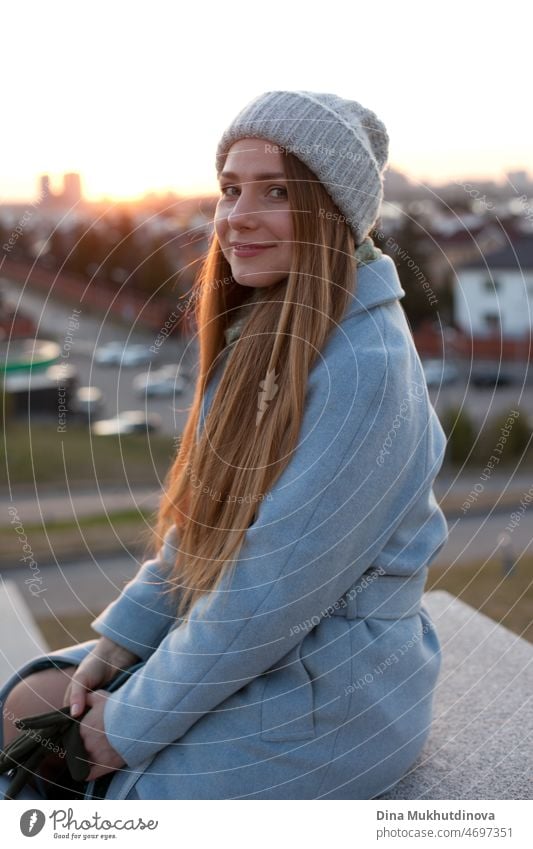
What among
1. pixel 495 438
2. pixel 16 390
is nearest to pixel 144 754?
pixel 495 438

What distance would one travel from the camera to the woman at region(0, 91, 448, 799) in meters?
1.47

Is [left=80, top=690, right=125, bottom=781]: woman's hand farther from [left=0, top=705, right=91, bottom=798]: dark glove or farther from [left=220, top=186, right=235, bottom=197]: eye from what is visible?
[left=220, top=186, right=235, bottom=197]: eye

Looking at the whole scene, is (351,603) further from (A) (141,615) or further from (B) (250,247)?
(B) (250,247)

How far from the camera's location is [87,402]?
1667 cm

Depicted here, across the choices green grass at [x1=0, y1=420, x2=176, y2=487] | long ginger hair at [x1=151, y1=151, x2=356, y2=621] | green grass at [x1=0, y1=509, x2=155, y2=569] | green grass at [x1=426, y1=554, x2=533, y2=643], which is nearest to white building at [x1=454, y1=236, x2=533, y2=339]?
green grass at [x1=0, y1=420, x2=176, y2=487]

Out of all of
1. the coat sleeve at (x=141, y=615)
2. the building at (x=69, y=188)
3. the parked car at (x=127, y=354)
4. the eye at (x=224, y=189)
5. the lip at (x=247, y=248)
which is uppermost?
the parked car at (x=127, y=354)

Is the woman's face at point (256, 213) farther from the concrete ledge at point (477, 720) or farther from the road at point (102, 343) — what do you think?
the road at point (102, 343)

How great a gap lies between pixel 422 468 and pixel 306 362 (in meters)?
0.26

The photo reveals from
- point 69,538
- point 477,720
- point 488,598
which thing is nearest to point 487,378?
point 69,538

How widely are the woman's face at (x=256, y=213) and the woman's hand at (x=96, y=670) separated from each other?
0.69m

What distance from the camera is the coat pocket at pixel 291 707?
1528 millimetres

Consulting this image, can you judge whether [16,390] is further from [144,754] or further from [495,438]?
[144,754]

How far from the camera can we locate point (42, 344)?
1966cm

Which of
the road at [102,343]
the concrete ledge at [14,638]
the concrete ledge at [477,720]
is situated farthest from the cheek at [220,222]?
the road at [102,343]
